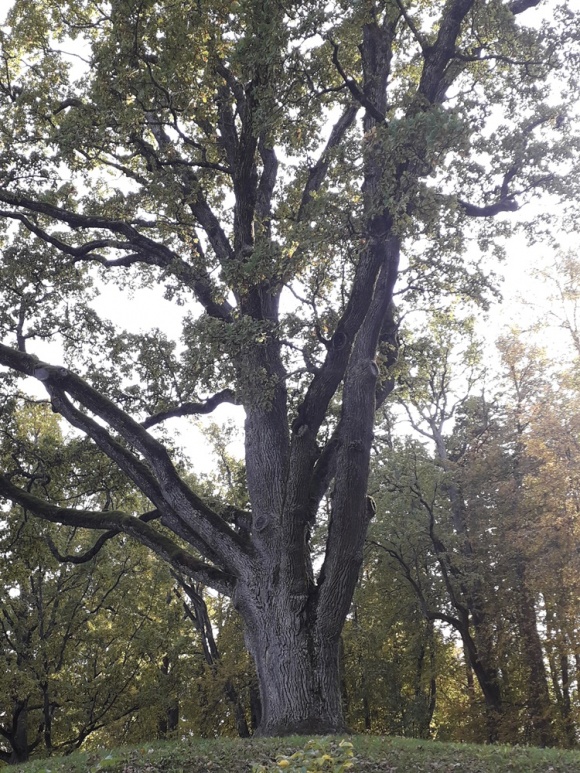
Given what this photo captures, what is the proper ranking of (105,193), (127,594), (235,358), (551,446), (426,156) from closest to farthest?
(426,156)
(235,358)
(105,193)
(551,446)
(127,594)

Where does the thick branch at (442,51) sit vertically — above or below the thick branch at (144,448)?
above

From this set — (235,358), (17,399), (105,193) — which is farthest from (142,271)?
(235,358)

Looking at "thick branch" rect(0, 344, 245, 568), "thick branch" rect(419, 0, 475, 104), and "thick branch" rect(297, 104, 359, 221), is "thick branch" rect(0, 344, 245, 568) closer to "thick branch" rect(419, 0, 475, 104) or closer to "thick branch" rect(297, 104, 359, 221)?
"thick branch" rect(297, 104, 359, 221)

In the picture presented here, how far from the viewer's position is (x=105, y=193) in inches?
532

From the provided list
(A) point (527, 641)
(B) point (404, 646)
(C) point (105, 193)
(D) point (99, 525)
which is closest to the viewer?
(D) point (99, 525)

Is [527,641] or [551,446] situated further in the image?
[527,641]

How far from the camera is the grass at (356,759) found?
6.58 metres

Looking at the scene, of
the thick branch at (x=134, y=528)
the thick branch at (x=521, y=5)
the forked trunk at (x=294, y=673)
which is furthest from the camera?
the thick branch at (x=134, y=528)

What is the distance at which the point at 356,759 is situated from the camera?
6051mm

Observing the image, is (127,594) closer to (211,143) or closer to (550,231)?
(211,143)

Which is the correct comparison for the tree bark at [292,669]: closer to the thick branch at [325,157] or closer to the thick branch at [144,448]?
the thick branch at [144,448]

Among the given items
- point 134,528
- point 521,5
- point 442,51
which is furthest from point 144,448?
point 521,5

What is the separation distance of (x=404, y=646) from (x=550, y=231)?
19110 mm

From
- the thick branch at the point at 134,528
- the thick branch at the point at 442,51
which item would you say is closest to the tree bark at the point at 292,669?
the thick branch at the point at 134,528
